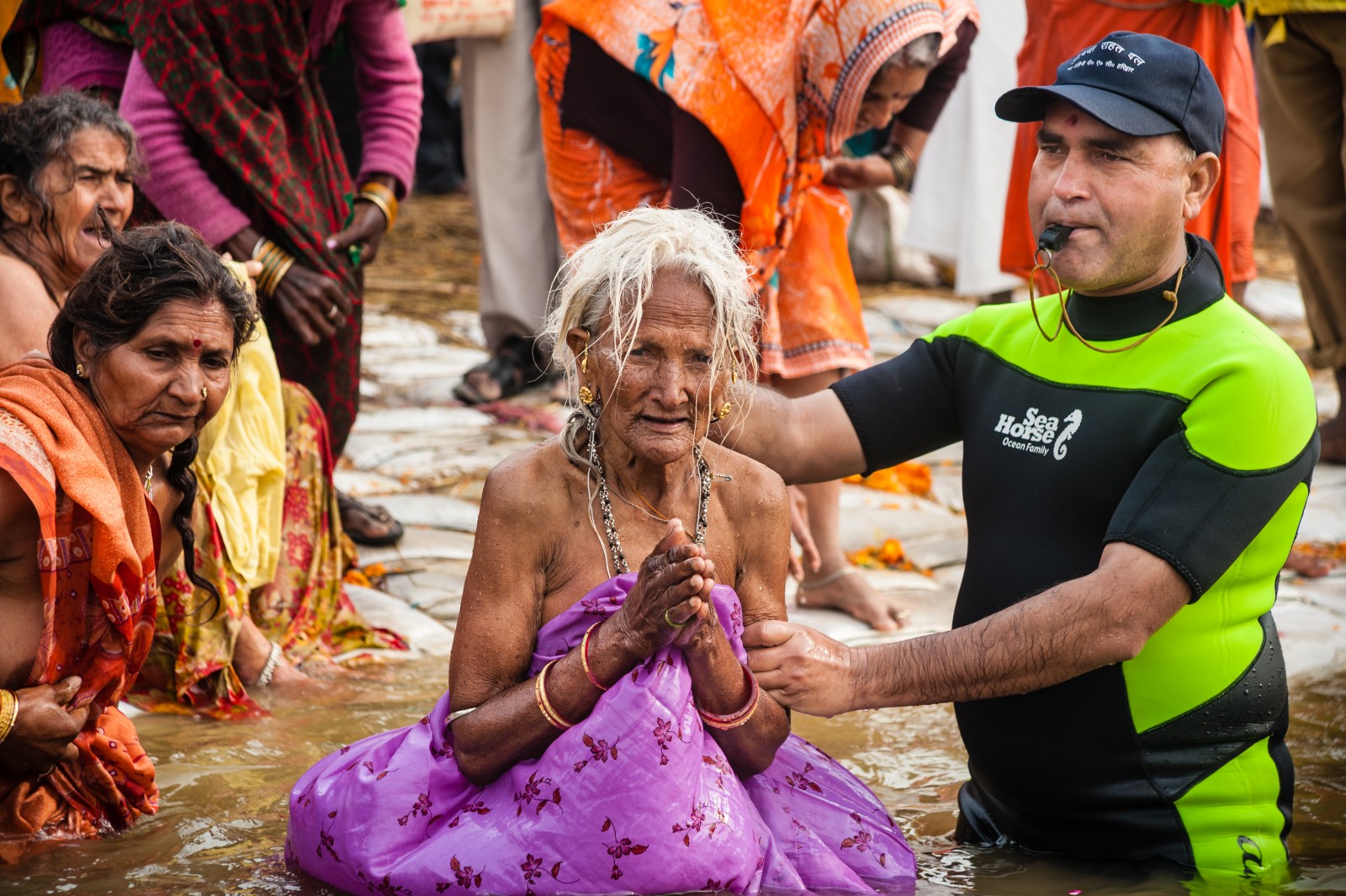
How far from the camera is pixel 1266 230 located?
1227 centimetres

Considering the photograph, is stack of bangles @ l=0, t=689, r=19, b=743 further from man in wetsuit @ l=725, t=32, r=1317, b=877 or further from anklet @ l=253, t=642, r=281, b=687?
man in wetsuit @ l=725, t=32, r=1317, b=877

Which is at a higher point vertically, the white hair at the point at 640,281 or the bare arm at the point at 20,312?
the white hair at the point at 640,281

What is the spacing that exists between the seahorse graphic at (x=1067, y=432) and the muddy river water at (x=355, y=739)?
0.84 m

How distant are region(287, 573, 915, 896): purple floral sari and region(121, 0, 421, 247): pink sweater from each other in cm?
221

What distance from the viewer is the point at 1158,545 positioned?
108 inches

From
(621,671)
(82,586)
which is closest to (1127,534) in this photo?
(621,671)

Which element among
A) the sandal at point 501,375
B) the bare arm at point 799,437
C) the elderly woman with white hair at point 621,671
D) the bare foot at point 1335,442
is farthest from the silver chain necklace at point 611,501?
the bare foot at point 1335,442

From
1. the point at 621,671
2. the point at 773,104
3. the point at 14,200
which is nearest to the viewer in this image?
the point at 621,671

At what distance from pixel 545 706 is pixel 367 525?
2.71 metres

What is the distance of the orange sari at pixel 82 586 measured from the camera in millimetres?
3002

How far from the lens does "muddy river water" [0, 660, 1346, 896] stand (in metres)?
2.99

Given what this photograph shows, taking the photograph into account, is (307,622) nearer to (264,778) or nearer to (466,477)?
(264,778)

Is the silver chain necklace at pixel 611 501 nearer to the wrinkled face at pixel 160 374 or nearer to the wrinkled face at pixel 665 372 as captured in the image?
the wrinkled face at pixel 665 372

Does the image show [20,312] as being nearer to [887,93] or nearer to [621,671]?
[621,671]
